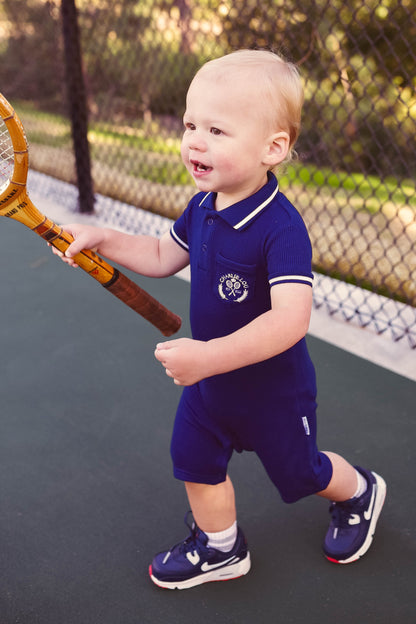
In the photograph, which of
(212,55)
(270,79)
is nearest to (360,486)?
(270,79)

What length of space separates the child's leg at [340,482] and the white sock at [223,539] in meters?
0.19

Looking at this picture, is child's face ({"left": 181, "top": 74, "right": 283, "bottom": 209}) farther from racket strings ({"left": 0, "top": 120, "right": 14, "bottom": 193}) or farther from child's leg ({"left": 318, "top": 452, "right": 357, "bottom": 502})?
child's leg ({"left": 318, "top": 452, "right": 357, "bottom": 502})

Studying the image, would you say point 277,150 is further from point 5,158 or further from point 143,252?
point 5,158

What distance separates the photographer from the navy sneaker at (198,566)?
1258mm

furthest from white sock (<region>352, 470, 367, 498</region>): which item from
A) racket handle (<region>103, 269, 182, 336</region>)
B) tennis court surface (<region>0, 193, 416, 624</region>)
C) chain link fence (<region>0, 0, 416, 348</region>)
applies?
chain link fence (<region>0, 0, 416, 348</region>)

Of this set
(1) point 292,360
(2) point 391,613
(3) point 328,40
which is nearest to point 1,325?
(1) point 292,360

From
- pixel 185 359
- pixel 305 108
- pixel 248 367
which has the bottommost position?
pixel 305 108

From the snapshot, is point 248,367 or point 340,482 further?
point 340,482

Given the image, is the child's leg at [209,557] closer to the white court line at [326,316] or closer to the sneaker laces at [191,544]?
the sneaker laces at [191,544]

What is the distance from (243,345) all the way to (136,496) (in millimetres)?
725

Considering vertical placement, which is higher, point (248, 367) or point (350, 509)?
point (248, 367)

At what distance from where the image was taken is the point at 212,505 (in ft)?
4.00

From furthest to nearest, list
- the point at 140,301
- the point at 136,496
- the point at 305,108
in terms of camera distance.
→ the point at 305,108 → the point at 136,496 → the point at 140,301

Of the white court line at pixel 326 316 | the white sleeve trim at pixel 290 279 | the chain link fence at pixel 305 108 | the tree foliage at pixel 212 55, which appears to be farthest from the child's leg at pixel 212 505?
the tree foliage at pixel 212 55
